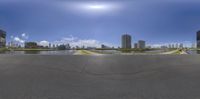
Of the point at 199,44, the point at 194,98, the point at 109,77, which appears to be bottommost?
the point at 194,98

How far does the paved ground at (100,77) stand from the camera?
3490mm

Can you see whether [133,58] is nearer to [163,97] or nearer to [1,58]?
[163,97]

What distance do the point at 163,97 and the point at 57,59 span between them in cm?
223

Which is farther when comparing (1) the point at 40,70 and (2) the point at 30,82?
(1) the point at 40,70

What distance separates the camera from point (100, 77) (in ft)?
12.7

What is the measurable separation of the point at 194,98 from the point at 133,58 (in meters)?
1.62

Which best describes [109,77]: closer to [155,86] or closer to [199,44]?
[155,86]

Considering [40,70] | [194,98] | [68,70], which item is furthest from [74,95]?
[194,98]

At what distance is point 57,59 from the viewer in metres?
4.70

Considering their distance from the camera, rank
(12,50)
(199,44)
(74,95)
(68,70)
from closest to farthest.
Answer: (74,95) → (68,70) → (12,50) → (199,44)

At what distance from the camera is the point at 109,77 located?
12.8ft

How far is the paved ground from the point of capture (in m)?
3.49

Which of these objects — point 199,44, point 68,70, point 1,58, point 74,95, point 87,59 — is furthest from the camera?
point 199,44

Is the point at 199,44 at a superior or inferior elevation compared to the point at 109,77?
superior
